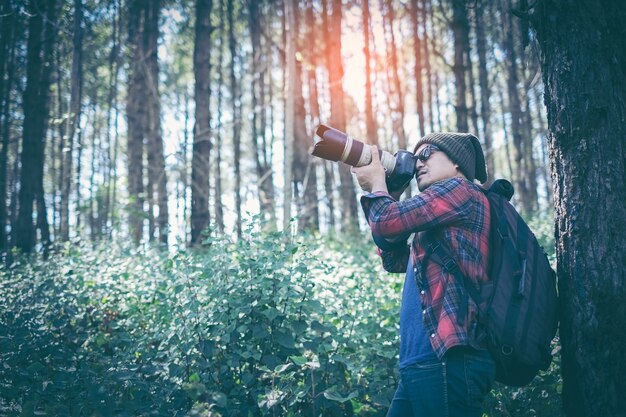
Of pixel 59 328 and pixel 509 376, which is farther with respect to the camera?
pixel 59 328

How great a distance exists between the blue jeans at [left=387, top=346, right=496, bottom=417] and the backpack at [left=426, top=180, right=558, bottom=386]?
0.34 feet

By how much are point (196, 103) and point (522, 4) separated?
8.40m

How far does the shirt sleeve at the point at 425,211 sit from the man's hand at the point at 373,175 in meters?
0.16

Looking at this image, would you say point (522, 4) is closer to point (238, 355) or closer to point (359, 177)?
point (359, 177)

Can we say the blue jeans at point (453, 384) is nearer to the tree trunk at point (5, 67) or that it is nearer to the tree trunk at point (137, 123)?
the tree trunk at point (137, 123)

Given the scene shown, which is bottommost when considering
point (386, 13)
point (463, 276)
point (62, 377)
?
point (62, 377)

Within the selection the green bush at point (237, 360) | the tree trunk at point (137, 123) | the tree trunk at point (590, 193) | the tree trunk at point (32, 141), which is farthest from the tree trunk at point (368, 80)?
the tree trunk at point (590, 193)

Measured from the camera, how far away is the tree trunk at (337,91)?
12.5 metres

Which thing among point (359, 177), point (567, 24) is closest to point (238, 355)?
point (359, 177)

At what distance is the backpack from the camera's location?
1726mm

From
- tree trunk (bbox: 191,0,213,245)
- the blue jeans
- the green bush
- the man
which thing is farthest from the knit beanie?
tree trunk (bbox: 191,0,213,245)

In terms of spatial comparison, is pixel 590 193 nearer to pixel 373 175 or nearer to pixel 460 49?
pixel 373 175

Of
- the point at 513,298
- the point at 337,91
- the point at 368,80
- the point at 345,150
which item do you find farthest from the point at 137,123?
the point at 513,298

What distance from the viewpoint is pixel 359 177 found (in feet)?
6.94
